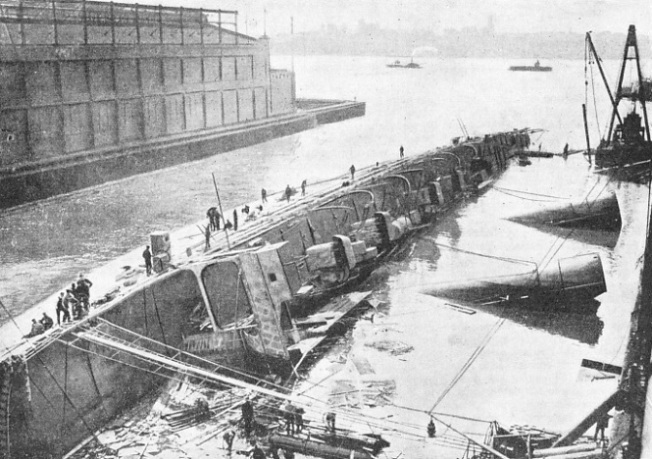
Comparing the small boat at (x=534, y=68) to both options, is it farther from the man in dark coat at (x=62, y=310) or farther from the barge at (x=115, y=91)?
the man in dark coat at (x=62, y=310)

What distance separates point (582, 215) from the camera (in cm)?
4581

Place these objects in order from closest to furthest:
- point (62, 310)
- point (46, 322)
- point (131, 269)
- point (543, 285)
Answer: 1. point (46, 322)
2. point (62, 310)
3. point (131, 269)
4. point (543, 285)

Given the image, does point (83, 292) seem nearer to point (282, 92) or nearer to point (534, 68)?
point (282, 92)

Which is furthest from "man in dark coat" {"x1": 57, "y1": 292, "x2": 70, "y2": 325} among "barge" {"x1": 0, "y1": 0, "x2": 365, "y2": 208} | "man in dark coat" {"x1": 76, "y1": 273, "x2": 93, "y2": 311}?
"barge" {"x1": 0, "y1": 0, "x2": 365, "y2": 208}

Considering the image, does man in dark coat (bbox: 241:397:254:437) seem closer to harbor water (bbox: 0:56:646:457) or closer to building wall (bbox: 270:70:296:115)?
harbor water (bbox: 0:56:646:457)

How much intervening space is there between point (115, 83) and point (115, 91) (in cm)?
70

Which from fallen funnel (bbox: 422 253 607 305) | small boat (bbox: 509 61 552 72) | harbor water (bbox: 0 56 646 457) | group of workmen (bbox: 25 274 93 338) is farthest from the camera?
small boat (bbox: 509 61 552 72)

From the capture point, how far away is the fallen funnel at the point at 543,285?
3098 cm

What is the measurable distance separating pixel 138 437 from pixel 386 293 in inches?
649

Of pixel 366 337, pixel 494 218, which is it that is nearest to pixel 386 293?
pixel 366 337

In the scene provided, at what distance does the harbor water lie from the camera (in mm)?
22516

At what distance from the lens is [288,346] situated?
2527 centimetres

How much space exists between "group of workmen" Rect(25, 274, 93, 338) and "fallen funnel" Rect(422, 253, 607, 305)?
17717 mm

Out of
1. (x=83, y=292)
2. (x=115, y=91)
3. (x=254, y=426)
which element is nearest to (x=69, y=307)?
(x=83, y=292)
